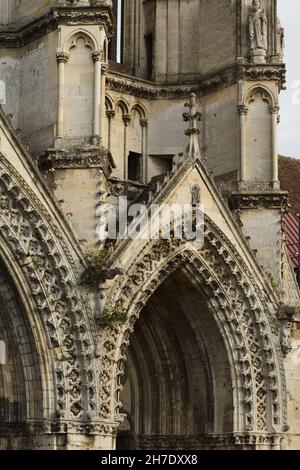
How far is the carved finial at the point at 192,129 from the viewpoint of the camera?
25.7m

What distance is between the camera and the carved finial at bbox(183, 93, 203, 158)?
2566cm

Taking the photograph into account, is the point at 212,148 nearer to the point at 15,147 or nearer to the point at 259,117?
the point at 259,117

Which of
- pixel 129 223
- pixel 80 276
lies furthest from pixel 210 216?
pixel 80 276

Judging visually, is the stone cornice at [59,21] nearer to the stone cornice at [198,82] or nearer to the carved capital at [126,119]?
the stone cornice at [198,82]

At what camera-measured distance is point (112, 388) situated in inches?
928

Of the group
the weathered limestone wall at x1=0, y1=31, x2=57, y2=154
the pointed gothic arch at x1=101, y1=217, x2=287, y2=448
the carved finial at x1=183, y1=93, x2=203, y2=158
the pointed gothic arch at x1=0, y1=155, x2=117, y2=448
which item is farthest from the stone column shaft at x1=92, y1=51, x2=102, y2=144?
the pointed gothic arch at x1=101, y1=217, x2=287, y2=448

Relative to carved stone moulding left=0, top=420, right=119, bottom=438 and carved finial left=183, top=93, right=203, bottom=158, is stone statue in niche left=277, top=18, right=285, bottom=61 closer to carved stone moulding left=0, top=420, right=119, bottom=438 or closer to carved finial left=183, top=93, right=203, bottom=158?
carved finial left=183, top=93, right=203, bottom=158

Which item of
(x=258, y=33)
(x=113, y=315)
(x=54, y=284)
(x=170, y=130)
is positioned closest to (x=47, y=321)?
(x=54, y=284)

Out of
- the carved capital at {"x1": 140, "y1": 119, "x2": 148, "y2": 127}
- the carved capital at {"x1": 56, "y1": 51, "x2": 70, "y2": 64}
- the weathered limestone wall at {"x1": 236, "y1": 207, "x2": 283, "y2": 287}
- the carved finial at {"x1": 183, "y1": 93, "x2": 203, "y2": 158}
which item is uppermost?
the carved capital at {"x1": 140, "y1": 119, "x2": 148, "y2": 127}

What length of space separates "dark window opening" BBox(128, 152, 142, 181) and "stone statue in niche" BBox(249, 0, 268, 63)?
3.27 m

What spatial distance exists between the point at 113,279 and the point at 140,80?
6.14 m

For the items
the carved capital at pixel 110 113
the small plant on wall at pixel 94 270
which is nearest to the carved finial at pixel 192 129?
the carved capital at pixel 110 113

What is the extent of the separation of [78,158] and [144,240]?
6.44 feet

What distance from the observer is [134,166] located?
2862 centimetres
